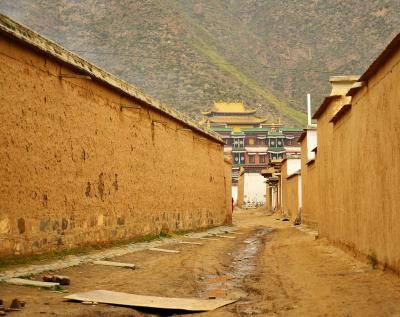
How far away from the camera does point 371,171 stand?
30.2ft

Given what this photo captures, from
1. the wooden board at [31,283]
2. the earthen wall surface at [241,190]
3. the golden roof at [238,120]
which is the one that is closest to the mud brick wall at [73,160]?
the wooden board at [31,283]

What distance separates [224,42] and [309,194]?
11557 centimetres

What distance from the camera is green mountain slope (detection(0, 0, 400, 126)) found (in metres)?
104

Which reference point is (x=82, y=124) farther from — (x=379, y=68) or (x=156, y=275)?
(x=379, y=68)

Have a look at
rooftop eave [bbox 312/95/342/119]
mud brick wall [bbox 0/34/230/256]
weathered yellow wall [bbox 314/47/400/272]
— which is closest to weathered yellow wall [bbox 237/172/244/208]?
mud brick wall [bbox 0/34/230/256]

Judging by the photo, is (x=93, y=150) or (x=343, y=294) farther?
(x=93, y=150)

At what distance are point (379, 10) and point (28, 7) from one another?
71703 mm

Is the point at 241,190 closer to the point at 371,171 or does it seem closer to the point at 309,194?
the point at 309,194

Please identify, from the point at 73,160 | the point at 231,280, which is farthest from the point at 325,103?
the point at 231,280

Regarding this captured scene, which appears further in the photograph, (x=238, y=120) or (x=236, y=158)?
(x=238, y=120)

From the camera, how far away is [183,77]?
10356cm

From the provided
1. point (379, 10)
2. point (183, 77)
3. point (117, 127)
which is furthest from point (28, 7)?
point (117, 127)

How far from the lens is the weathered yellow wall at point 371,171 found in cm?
782

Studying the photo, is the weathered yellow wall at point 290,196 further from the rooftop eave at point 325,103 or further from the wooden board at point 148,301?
the wooden board at point 148,301
